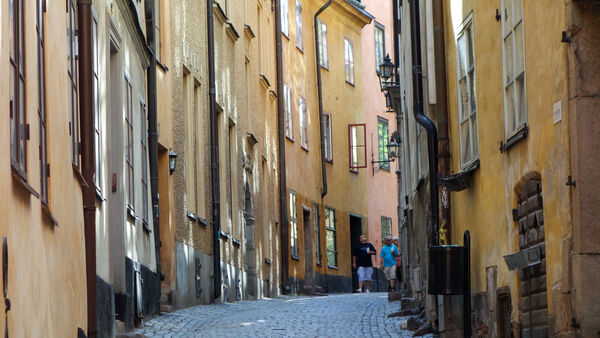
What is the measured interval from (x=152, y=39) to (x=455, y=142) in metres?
5.63

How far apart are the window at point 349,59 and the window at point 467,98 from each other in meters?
24.2

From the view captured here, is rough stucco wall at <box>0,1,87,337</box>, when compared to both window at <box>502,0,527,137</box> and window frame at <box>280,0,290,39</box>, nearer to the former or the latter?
window at <box>502,0,527,137</box>

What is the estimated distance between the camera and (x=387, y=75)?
22.3m

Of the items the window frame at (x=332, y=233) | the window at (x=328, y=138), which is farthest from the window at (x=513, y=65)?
the window at (x=328, y=138)

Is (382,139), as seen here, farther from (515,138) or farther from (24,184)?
(24,184)

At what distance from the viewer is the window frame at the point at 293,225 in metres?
30.9

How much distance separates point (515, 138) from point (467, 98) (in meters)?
2.51

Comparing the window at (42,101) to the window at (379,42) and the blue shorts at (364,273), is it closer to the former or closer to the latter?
the blue shorts at (364,273)

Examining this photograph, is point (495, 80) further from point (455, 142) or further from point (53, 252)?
point (53, 252)

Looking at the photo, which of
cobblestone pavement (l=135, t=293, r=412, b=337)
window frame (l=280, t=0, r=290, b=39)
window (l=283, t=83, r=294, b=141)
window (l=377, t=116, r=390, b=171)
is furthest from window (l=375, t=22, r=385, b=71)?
cobblestone pavement (l=135, t=293, r=412, b=337)

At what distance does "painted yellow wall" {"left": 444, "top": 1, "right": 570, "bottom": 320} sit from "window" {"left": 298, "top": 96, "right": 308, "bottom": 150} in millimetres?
19249

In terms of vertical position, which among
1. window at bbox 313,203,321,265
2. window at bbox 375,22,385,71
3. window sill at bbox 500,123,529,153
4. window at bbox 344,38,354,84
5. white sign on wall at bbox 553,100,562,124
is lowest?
window at bbox 313,203,321,265

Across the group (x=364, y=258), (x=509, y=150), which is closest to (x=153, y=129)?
(x=509, y=150)

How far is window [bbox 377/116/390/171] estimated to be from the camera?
4028 cm
